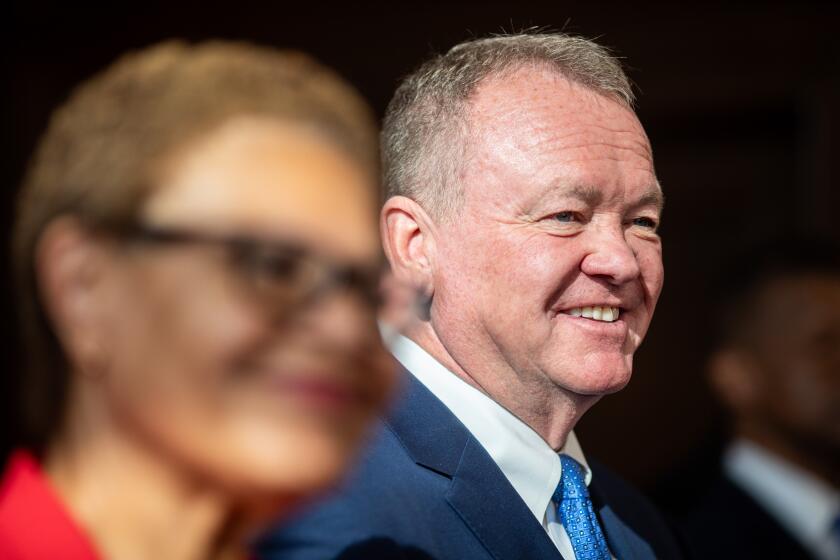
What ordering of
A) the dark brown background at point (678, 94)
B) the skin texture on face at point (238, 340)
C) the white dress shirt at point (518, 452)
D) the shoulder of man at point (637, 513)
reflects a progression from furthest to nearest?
the dark brown background at point (678, 94)
the shoulder of man at point (637, 513)
the white dress shirt at point (518, 452)
the skin texture on face at point (238, 340)

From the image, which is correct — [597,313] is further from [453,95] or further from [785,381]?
[785,381]

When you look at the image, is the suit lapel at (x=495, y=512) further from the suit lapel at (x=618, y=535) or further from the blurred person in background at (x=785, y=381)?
the blurred person in background at (x=785, y=381)

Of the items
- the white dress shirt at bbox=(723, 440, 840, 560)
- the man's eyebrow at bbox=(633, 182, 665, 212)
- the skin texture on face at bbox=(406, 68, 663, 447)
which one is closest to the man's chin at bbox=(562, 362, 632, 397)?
the skin texture on face at bbox=(406, 68, 663, 447)

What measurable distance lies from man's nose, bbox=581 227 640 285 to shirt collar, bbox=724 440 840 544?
163 centimetres

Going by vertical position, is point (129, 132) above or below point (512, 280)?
above

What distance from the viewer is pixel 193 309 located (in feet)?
2.60

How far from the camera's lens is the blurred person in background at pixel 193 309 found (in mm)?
795

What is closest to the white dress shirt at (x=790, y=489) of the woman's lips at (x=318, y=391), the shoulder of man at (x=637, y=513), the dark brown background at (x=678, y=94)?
the dark brown background at (x=678, y=94)

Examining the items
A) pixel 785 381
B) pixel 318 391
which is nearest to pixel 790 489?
pixel 785 381

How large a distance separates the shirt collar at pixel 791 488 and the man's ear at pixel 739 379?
0.45 feet

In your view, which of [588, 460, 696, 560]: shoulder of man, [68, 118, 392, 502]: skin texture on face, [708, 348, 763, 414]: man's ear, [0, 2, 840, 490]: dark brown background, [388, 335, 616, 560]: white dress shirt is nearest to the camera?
[68, 118, 392, 502]: skin texture on face

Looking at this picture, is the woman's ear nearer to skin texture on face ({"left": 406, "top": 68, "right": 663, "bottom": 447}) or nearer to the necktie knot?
skin texture on face ({"left": 406, "top": 68, "right": 663, "bottom": 447})

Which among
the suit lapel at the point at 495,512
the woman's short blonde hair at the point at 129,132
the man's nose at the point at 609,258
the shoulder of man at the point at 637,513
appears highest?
→ the woman's short blonde hair at the point at 129,132

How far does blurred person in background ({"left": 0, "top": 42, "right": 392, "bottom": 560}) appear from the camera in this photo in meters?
0.79
